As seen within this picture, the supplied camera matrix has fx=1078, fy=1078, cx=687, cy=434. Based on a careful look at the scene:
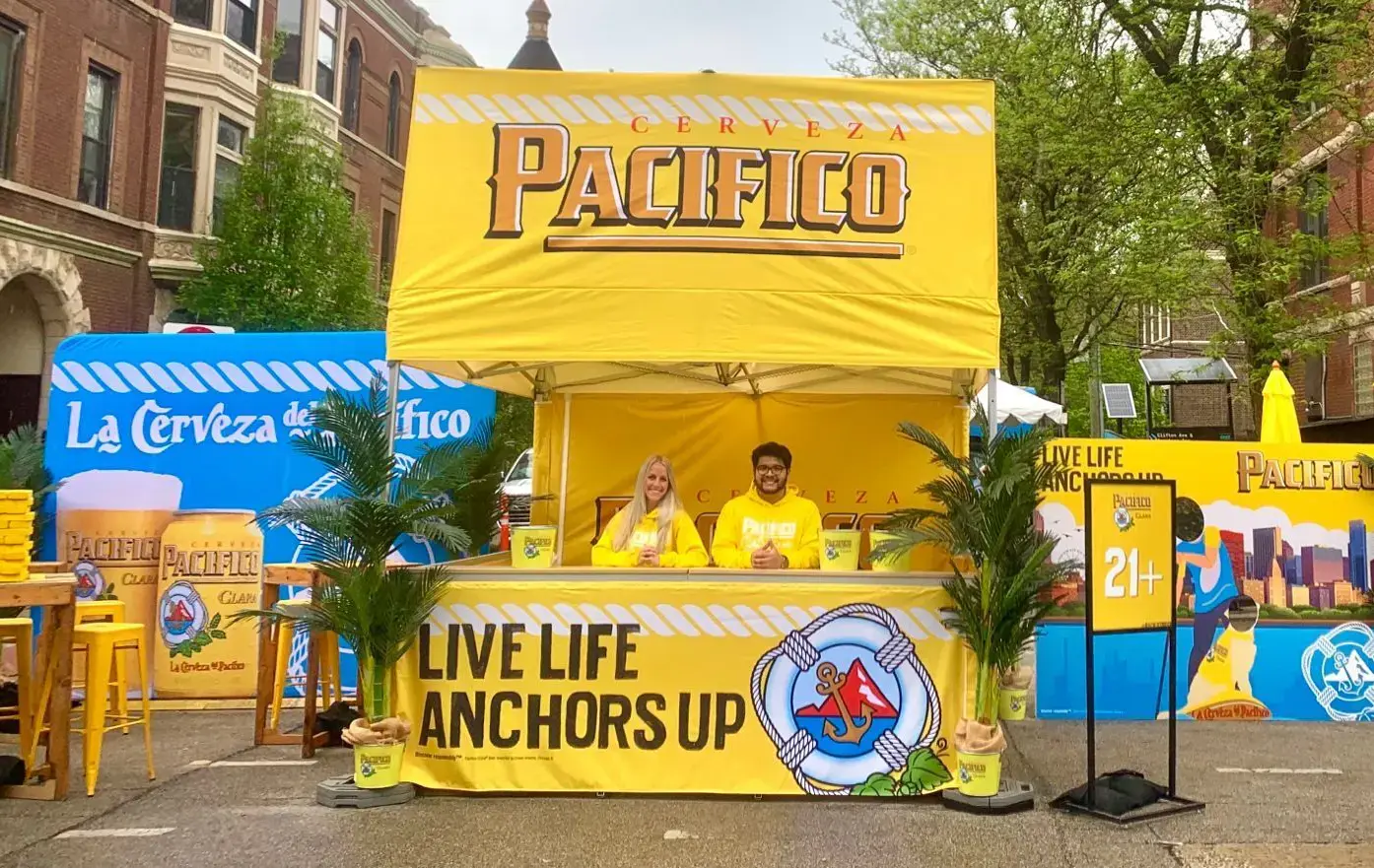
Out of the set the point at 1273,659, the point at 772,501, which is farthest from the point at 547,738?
the point at 1273,659

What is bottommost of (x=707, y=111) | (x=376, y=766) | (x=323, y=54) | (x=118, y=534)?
(x=376, y=766)

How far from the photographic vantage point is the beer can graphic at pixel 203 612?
805cm

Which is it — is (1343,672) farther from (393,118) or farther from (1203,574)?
(393,118)

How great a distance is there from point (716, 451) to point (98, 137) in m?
15.1

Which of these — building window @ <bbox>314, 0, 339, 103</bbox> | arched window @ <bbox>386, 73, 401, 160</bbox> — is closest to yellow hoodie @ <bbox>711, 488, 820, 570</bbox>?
building window @ <bbox>314, 0, 339, 103</bbox>

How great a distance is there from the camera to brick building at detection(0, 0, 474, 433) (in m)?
16.4

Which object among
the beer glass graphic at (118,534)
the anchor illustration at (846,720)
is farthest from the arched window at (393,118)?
the anchor illustration at (846,720)

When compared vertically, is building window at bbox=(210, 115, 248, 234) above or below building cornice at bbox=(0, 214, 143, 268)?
above

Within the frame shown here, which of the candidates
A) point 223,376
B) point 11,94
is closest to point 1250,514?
point 223,376

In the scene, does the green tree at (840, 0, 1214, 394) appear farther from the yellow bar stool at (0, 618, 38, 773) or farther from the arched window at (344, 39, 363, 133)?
the yellow bar stool at (0, 618, 38, 773)

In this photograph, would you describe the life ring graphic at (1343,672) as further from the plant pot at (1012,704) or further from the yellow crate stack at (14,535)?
the yellow crate stack at (14,535)

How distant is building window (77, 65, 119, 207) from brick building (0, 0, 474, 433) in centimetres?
2

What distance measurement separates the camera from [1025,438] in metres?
5.52

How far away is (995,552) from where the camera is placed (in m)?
5.27
